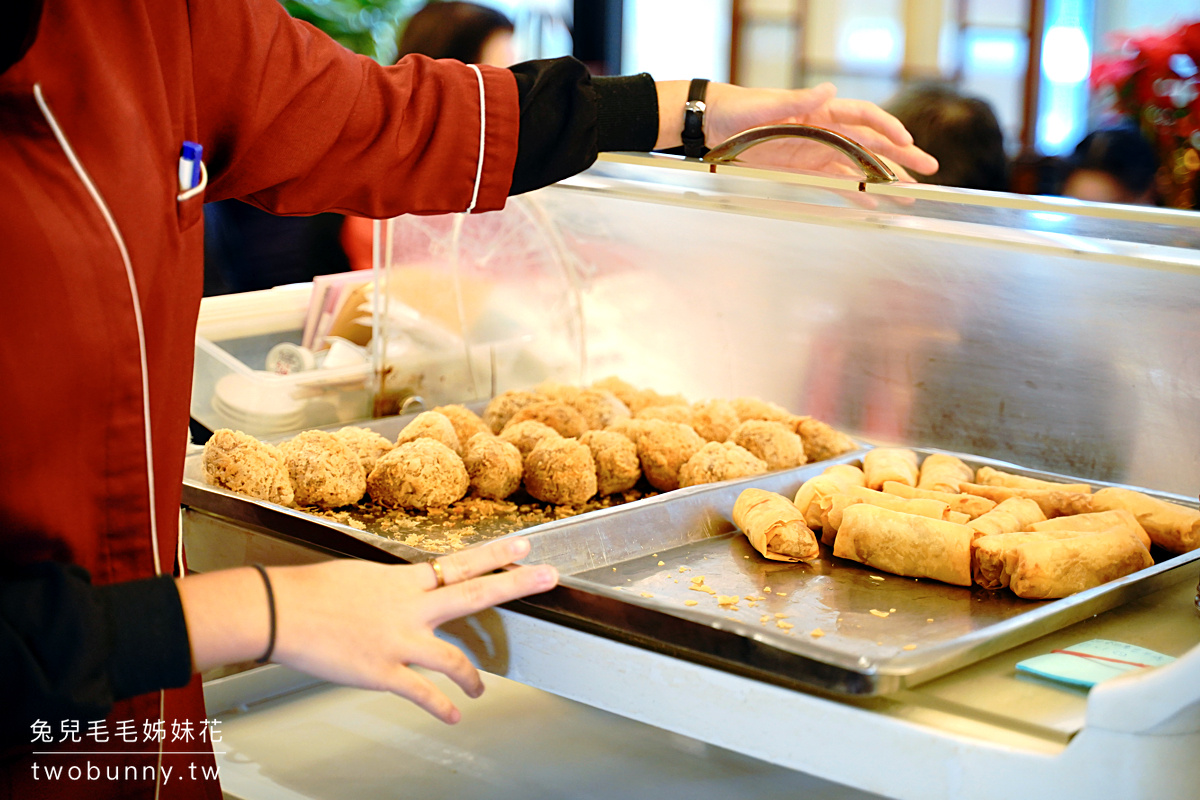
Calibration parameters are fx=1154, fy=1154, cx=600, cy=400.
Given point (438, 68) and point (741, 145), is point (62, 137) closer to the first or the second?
point (438, 68)

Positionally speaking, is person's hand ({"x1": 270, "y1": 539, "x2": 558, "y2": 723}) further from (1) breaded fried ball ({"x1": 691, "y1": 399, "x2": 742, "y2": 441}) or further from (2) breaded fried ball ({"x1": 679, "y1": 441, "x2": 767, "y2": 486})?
(1) breaded fried ball ({"x1": 691, "y1": 399, "x2": 742, "y2": 441})

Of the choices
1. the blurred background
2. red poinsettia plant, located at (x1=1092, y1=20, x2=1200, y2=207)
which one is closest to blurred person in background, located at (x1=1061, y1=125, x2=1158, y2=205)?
the blurred background

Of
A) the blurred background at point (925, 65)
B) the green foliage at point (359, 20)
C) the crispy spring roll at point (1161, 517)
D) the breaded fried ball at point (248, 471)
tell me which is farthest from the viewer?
the green foliage at point (359, 20)

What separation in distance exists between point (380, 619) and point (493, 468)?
0.53m

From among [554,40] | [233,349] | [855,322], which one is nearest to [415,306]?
[233,349]

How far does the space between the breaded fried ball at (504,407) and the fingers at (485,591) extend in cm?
66

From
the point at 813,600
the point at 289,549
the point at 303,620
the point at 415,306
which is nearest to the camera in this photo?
the point at 303,620

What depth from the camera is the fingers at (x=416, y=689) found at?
782 millimetres

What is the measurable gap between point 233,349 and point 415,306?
285 millimetres

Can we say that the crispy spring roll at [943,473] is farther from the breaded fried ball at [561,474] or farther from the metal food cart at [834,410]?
the breaded fried ball at [561,474]

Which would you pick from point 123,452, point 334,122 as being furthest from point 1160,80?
point 123,452

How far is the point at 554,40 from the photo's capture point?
18.1ft

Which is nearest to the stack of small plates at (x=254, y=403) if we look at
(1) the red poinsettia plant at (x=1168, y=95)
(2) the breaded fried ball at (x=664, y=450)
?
(2) the breaded fried ball at (x=664, y=450)

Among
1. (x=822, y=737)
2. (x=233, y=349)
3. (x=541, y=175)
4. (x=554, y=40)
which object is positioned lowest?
(x=822, y=737)
